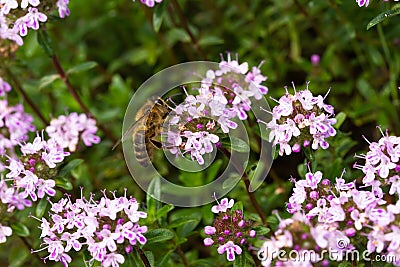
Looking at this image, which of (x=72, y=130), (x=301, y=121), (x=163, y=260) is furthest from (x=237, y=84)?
(x=72, y=130)

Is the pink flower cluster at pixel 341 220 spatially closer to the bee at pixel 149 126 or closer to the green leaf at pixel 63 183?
the bee at pixel 149 126

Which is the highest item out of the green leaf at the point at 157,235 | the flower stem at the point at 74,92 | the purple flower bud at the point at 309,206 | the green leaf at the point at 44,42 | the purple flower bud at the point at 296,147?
the green leaf at the point at 44,42

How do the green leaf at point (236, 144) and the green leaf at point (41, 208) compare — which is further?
the green leaf at point (41, 208)

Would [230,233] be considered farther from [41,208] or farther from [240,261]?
[41,208]

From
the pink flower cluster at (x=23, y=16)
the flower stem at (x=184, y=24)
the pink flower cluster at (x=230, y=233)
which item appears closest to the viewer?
the pink flower cluster at (x=230, y=233)

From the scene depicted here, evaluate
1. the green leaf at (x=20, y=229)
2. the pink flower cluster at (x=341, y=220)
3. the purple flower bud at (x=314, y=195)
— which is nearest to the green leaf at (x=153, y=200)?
the green leaf at (x=20, y=229)

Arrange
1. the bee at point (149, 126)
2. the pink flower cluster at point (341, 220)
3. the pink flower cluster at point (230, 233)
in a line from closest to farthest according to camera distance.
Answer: the pink flower cluster at point (341, 220)
the pink flower cluster at point (230, 233)
the bee at point (149, 126)

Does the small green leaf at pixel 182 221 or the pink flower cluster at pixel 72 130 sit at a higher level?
the pink flower cluster at pixel 72 130

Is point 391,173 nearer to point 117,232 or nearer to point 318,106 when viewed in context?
point 318,106
